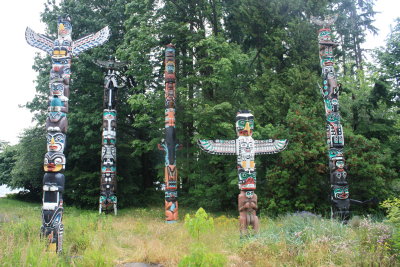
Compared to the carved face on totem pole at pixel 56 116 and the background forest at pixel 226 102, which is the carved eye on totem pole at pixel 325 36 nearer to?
the background forest at pixel 226 102

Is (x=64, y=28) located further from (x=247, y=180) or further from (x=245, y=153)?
(x=247, y=180)

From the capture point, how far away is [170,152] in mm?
11242

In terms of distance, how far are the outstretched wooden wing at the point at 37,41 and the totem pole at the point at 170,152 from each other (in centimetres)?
443

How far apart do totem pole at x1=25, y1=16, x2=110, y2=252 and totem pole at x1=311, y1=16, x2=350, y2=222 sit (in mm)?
6629

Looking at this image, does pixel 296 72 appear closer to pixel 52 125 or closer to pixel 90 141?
pixel 52 125

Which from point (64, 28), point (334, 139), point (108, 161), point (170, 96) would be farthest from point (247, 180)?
point (108, 161)

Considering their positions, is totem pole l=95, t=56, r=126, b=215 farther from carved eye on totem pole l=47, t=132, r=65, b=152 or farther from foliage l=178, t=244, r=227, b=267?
foliage l=178, t=244, r=227, b=267

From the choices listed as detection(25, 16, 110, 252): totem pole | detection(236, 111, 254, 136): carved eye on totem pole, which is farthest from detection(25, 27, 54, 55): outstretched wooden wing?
detection(236, 111, 254, 136): carved eye on totem pole

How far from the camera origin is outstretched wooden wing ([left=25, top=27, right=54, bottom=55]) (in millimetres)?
7969

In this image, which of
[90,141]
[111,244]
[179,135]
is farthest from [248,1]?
[111,244]

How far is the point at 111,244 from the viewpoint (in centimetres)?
677

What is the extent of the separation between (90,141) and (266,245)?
1232 cm

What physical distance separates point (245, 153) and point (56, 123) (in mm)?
4281

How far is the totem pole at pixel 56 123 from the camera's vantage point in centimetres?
670
